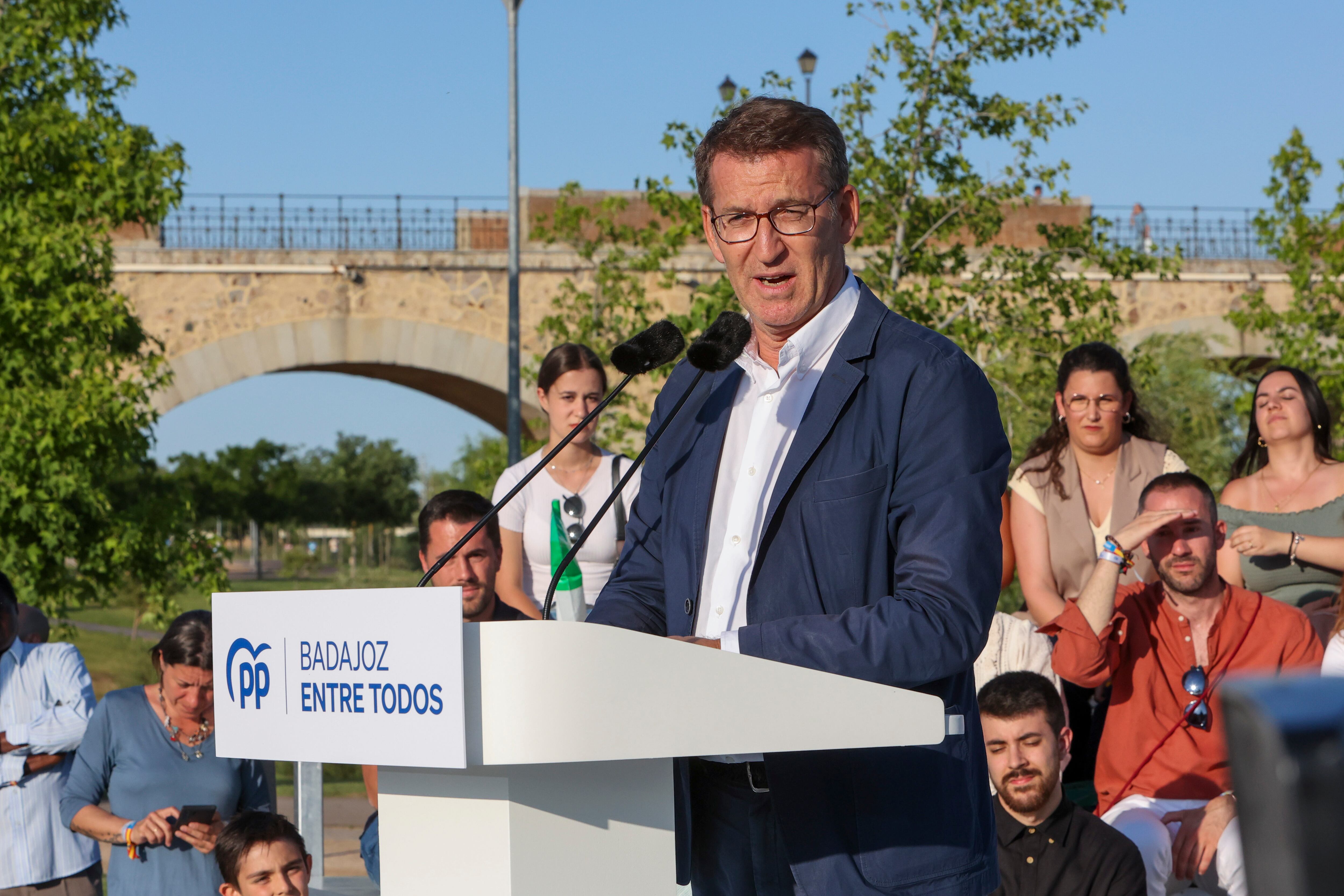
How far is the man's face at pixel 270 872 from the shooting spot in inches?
145

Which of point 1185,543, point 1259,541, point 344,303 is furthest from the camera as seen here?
point 344,303

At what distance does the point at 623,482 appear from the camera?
1.98 metres

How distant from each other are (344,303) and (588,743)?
57.0 feet

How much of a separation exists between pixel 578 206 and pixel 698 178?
9.42 metres

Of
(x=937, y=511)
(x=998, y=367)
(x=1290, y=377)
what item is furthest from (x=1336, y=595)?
(x=998, y=367)

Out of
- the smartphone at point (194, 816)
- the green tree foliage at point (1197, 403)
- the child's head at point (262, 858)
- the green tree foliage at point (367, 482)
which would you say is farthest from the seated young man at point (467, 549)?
the green tree foliage at point (367, 482)

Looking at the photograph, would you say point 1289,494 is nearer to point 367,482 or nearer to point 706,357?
point 706,357

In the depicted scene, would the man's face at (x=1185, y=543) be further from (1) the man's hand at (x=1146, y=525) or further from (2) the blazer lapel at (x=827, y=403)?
(2) the blazer lapel at (x=827, y=403)

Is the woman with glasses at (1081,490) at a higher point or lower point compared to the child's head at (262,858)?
higher

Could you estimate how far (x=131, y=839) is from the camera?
407 centimetres

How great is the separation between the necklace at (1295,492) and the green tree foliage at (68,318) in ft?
21.7

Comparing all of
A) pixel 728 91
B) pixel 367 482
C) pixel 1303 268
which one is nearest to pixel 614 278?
pixel 728 91

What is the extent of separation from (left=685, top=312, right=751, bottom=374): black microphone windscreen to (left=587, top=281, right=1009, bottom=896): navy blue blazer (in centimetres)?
15

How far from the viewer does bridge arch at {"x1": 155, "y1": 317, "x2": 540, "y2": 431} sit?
17.8m
